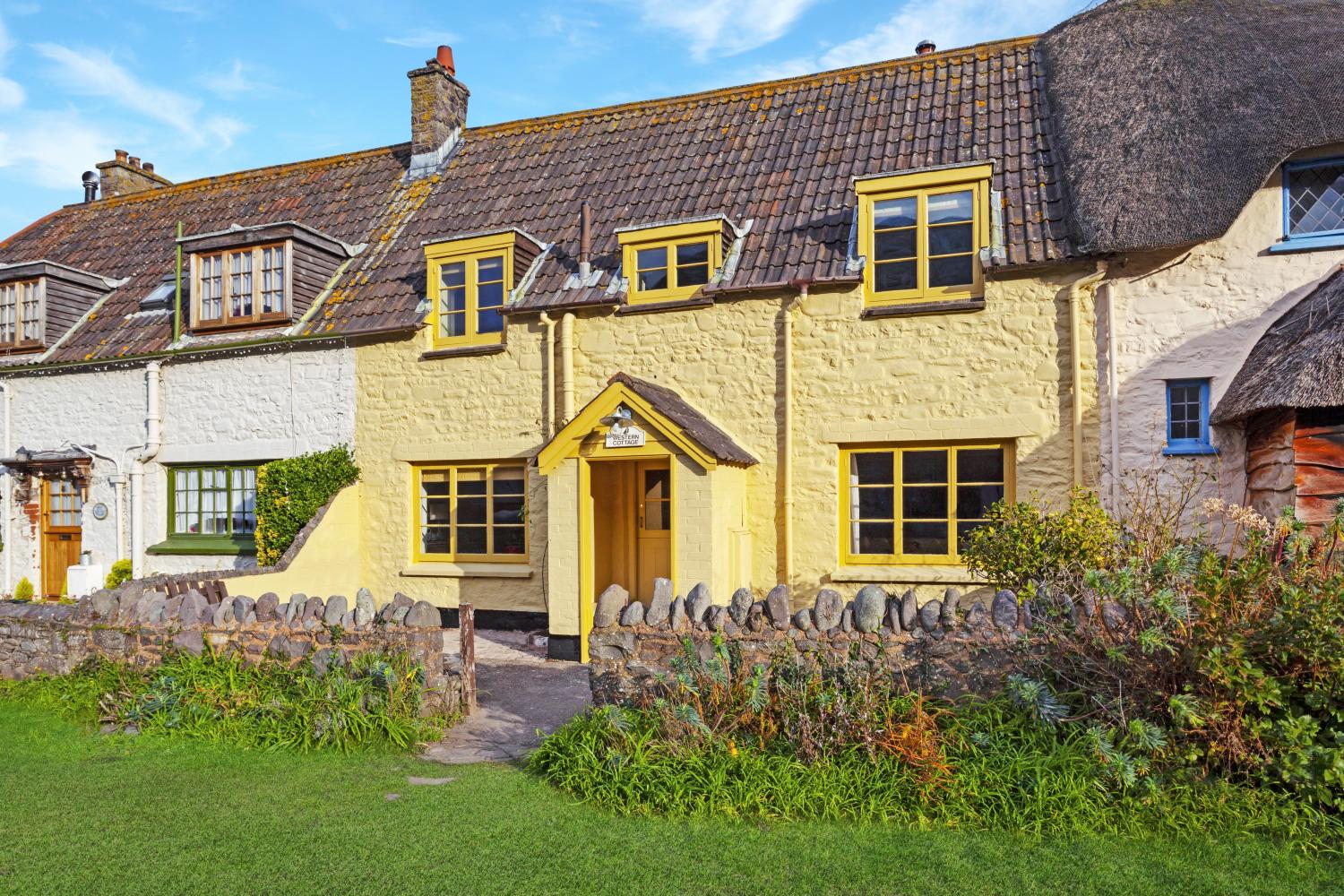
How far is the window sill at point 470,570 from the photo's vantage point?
12570 millimetres

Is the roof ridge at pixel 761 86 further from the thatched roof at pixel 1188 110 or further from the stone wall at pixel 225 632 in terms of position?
the stone wall at pixel 225 632

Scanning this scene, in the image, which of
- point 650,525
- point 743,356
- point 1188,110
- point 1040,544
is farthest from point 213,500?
point 1188,110

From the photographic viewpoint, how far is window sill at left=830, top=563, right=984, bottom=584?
10671 mm

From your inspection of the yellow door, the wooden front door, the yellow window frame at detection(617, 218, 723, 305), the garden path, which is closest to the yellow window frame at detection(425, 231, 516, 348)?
the yellow window frame at detection(617, 218, 723, 305)

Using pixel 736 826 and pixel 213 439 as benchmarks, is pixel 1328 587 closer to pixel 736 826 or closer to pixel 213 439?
pixel 736 826

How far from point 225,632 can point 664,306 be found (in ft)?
21.8

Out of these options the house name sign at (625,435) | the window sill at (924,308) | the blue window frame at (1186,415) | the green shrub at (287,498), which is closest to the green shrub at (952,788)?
the house name sign at (625,435)

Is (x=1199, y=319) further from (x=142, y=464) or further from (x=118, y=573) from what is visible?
(x=118, y=573)

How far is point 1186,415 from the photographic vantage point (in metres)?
10.2

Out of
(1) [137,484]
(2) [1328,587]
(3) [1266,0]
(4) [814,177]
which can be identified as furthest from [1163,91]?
(1) [137,484]

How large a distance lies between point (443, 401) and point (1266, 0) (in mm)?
12400

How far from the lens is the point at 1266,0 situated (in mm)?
11820

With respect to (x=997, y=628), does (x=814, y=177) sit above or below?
above

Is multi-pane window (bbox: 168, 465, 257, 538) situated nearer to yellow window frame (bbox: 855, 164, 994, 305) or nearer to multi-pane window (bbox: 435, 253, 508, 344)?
multi-pane window (bbox: 435, 253, 508, 344)
